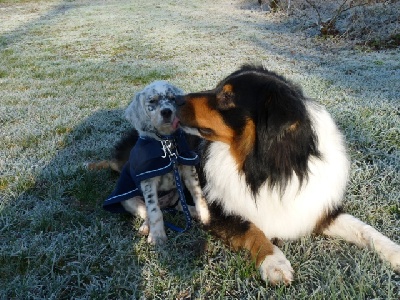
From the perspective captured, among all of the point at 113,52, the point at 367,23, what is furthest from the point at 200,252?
the point at 367,23

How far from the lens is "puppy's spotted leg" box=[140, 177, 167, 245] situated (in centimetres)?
304

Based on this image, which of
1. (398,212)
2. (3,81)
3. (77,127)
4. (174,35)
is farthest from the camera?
(174,35)

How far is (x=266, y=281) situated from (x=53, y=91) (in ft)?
24.7

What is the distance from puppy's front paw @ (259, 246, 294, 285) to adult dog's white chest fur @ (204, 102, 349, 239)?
36 centimetres

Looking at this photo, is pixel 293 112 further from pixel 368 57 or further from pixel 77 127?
pixel 368 57

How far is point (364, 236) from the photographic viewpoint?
106 inches

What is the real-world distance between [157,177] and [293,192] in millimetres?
1317

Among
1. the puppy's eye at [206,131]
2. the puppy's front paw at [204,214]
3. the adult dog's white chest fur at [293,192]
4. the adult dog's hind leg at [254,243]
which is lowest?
the puppy's front paw at [204,214]

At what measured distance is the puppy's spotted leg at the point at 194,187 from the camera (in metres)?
3.28

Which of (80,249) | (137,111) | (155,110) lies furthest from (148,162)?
(80,249)

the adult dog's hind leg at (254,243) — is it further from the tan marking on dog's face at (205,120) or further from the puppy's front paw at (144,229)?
the tan marking on dog's face at (205,120)

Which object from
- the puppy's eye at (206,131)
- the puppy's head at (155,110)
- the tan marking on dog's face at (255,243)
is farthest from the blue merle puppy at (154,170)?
the tan marking on dog's face at (255,243)

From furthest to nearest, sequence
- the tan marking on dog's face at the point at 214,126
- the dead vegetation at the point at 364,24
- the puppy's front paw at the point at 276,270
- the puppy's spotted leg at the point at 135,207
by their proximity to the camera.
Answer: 1. the dead vegetation at the point at 364,24
2. the puppy's spotted leg at the point at 135,207
3. the tan marking on dog's face at the point at 214,126
4. the puppy's front paw at the point at 276,270

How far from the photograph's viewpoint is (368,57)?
34.3ft
